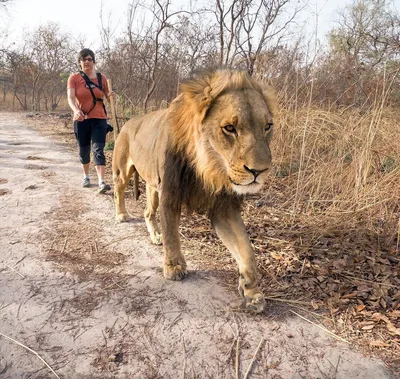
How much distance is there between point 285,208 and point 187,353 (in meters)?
2.78

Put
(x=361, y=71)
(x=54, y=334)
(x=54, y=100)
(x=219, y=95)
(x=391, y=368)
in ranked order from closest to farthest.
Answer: (x=391, y=368) → (x=54, y=334) → (x=219, y=95) → (x=361, y=71) → (x=54, y=100)

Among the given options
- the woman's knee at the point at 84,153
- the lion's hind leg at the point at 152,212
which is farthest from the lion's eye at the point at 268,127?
the woman's knee at the point at 84,153

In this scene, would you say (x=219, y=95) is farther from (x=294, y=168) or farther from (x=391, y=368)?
(x=294, y=168)

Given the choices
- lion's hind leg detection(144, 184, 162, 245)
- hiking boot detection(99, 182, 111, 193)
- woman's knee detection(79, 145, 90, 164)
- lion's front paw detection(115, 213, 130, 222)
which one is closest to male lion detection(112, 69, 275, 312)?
lion's hind leg detection(144, 184, 162, 245)

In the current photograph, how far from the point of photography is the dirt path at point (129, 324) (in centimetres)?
180

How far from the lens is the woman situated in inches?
188

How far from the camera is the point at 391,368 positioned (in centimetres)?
180

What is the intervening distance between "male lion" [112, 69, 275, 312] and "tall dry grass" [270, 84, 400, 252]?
1503 mm

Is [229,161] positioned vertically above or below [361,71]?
below

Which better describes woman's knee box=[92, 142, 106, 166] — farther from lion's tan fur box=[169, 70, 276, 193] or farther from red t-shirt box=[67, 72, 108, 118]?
lion's tan fur box=[169, 70, 276, 193]

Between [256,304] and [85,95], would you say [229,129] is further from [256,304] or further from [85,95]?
[85,95]

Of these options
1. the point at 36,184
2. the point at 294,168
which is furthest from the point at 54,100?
the point at 294,168

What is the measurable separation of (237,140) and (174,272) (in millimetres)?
1221

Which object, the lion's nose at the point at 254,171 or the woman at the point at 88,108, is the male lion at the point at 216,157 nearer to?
the lion's nose at the point at 254,171
